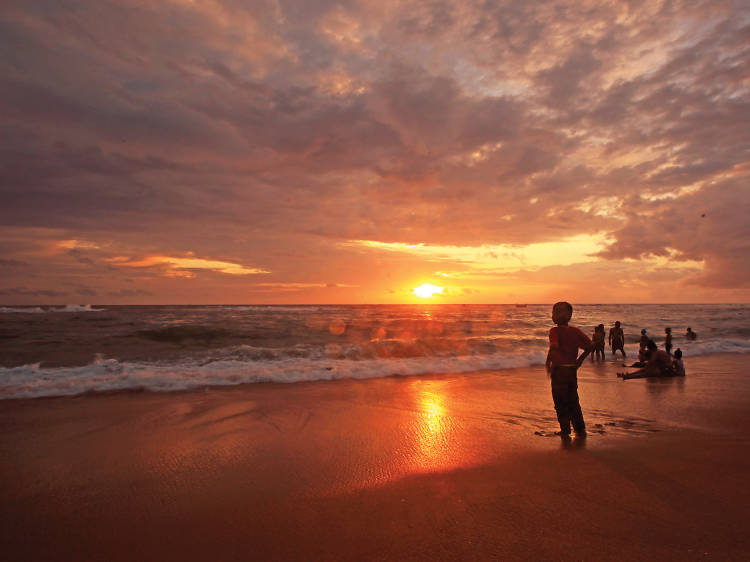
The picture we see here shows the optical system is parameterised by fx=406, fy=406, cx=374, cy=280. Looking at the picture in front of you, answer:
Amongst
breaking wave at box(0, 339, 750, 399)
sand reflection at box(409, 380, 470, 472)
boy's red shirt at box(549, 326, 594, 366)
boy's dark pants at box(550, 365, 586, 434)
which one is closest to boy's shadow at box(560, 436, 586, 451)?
boy's dark pants at box(550, 365, 586, 434)

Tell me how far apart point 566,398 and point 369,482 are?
3390mm

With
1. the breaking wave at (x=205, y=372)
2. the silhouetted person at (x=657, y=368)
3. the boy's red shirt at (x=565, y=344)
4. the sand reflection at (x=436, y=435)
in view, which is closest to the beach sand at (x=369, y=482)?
the sand reflection at (x=436, y=435)

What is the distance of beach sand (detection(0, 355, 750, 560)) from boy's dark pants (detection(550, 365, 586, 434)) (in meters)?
0.33

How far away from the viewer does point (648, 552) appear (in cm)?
312

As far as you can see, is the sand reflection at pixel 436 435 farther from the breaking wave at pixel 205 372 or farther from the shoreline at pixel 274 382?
the breaking wave at pixel 205 372

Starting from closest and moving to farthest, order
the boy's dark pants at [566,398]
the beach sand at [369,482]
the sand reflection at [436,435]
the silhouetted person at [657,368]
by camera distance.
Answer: the beach sand at [369,482]
the sand reflection at [436,435]
the boy's dark pants at [566,398]
the silhouetted person at [657,368]

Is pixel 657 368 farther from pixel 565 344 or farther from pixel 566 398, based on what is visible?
pixel 565 344

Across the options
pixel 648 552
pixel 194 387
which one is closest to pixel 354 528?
pixel 648 552

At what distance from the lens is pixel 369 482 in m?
4.56

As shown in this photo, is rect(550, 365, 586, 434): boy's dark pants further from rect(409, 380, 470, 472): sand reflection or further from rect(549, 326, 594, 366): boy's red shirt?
rect(409, 380, 470, 472): sand reflection

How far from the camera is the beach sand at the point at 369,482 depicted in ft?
11.0

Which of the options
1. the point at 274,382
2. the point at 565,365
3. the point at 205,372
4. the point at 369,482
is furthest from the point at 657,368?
the point at 205,372

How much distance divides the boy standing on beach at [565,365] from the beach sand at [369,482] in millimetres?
387

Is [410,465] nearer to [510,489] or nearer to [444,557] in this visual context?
[510,489]
